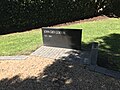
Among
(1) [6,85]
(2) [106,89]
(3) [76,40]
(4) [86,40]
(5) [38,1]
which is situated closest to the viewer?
(2) [106,89]

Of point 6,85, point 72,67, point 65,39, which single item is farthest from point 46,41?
point 6,85

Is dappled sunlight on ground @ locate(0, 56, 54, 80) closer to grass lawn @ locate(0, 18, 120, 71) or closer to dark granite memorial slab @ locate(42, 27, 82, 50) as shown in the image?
grass lawn @ locate(0, 18, 120, 71)

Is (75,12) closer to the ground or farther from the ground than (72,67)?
farther from the ground

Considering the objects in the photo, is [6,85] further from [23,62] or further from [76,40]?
[76,40]

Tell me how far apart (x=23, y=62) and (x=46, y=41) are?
1.50 metres

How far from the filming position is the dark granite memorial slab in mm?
7305

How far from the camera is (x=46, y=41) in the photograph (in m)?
7.93

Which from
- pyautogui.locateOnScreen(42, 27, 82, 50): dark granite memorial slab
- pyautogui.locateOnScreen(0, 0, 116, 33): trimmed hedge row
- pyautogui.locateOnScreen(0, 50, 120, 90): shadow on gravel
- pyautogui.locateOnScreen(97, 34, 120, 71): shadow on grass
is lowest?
pyautogui.locateOnScreen(0, 50, 120, 90): shadow on gravel

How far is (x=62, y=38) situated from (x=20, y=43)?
1968 mm

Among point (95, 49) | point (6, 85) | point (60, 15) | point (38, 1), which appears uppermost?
point (38, 1)

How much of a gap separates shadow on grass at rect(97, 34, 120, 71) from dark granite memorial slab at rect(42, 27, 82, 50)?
0.89 metres

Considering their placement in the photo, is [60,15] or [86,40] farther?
[60,15]

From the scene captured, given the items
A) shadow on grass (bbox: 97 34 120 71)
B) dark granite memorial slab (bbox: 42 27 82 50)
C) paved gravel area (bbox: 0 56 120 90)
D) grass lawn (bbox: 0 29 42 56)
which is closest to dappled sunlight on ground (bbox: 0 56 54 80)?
paved gravel area (bbox: 0 56 120 90)

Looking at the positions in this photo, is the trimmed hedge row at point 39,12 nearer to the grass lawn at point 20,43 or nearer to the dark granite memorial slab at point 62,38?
Result: the grass lawn at point 20,43
